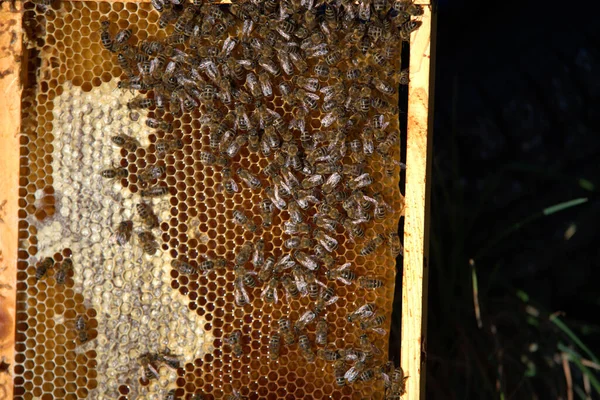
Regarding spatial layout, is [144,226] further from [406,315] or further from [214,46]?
[406,315]

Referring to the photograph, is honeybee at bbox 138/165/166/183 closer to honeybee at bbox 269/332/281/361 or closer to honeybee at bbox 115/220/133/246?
honeybee at bbox 115/220/133/246

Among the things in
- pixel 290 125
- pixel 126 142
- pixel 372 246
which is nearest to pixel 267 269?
pixel 372 246

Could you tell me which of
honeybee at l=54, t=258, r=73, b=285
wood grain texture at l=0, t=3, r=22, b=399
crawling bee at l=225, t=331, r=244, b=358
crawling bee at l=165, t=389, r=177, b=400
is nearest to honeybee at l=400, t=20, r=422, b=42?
crawling bee at l=225, t=331, r=244, b=358

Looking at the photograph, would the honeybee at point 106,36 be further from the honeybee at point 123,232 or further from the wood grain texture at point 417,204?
the wood grain texture at point 417,204

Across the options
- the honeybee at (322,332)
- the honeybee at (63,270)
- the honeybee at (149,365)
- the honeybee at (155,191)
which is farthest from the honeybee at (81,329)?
the honeybee at (322,332)

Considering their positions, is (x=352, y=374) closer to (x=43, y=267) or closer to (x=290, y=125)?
(x=290, y=125)
